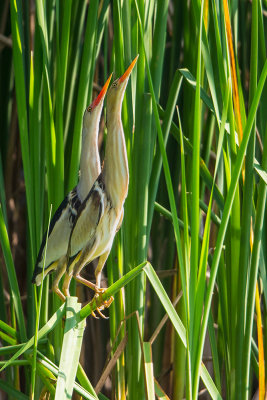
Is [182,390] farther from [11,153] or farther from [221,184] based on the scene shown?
[11,153]

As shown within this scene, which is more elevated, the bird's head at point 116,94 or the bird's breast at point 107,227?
the bird's head at point 116,94

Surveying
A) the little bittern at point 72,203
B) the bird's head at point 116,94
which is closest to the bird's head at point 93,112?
the little bittern at point 72,203

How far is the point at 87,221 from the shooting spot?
1.03 metres

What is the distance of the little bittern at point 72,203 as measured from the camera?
1.09m

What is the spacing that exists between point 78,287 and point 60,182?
575 mm

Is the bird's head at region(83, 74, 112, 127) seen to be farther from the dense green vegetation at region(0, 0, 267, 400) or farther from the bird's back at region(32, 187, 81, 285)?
the bird's back at region(32, 187, 81, 285)

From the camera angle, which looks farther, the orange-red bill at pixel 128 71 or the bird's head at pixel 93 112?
the bird's head at pixel 93 112

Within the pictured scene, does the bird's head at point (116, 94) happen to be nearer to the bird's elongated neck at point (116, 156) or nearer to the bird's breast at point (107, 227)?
the bird's elongated neck at point (116, 156)

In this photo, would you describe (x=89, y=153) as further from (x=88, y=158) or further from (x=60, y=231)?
(x=60, y=231)

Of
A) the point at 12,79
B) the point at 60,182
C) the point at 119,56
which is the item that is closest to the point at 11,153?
the point at 12,79

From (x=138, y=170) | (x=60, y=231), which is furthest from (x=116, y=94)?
(x=60, y=231)

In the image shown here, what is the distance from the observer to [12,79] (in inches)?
62.6

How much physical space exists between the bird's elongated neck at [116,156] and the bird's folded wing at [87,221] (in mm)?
30

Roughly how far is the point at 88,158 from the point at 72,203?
9 centimetres
